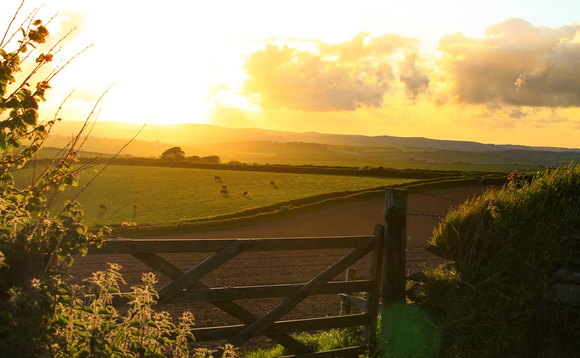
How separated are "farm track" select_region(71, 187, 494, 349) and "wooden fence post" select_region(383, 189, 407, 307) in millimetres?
279

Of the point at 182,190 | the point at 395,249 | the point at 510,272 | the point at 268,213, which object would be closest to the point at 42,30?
the point at 395,249

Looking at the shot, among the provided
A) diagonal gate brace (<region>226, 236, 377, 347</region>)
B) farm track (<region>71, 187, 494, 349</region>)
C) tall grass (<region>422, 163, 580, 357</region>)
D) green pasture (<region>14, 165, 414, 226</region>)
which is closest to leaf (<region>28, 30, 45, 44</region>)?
diagonal gate brace (<region>226, 236, 377, 347</region>)

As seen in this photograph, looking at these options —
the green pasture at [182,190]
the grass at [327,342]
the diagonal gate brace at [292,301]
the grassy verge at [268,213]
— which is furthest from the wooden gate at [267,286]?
the green pasture at [182,190]

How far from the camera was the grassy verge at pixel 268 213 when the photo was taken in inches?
711

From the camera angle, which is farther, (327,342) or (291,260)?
(291,260)

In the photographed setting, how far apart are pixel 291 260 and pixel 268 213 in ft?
27.6

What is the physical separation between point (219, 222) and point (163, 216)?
12.9 feet

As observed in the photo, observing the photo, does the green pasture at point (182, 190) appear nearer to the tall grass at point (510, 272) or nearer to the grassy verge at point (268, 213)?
the grassy verge at point (268, 213)

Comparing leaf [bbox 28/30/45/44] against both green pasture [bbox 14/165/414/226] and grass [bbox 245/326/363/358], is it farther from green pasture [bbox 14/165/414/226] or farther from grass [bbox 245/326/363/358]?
green pasture [bbox 14/165/414/226]

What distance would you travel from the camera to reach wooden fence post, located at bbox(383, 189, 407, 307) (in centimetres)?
532

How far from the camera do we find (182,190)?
27.4 m

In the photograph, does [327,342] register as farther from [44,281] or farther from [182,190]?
[182,190]

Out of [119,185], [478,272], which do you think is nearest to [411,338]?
[478,272]

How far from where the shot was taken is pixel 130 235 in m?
17.5
